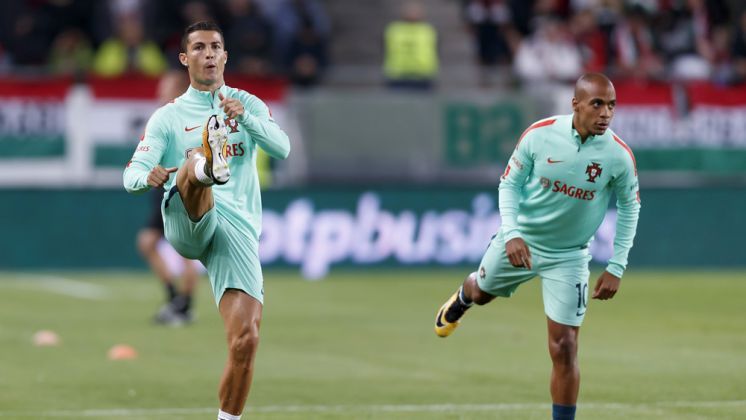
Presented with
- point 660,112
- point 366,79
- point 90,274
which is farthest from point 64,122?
point 660,112

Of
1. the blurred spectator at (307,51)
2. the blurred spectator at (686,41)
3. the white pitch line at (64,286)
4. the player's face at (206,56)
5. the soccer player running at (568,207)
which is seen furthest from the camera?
the blurred spectator at (686,41)

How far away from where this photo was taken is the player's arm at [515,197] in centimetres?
884

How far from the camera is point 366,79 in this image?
23000 millimetres

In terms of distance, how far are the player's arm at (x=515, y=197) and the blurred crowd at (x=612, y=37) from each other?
45.7 ft

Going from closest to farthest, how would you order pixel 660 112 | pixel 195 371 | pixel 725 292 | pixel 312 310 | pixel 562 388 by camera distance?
1. pixel 562 388
2. pixel 195 371
3. pixel 312 310
4. pixel 725 292
5. pixel 660 112

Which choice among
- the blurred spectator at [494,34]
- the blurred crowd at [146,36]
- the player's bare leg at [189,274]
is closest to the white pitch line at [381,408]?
the player's bare leg at [189,274]

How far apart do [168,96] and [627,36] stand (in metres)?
12.0

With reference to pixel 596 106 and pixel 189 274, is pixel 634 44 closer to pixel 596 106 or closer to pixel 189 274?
pixel 189 274

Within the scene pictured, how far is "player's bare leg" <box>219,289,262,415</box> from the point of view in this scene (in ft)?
26.7

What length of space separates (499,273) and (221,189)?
225 centimetres

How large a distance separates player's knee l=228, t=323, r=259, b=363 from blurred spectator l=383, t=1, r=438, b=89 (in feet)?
49.5

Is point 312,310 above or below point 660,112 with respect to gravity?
below

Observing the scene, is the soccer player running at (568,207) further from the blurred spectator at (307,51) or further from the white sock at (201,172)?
the blurred spectator at (307,51)

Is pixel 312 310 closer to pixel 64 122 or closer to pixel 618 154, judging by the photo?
pixel 64 122
